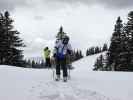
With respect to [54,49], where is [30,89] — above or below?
below

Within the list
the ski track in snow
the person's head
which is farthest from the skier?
the ski track in snow

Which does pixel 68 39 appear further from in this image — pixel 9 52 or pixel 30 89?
pixel 9 52

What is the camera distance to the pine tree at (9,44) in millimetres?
43938

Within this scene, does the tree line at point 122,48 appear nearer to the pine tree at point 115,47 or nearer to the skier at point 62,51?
the pine tree at point 115,47

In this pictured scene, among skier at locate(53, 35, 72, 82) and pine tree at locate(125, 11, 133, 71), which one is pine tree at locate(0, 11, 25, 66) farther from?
skier at locate(53, 35, 72, 82)

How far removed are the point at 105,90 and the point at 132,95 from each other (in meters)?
1.00

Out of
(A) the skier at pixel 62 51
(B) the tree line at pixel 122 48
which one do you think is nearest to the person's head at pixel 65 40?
(A) the skier at pixel 62 51

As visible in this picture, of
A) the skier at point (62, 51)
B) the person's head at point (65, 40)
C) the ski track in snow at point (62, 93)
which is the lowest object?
the ski track in snow at point (62, 93)

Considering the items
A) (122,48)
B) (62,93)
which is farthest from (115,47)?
(62,93)

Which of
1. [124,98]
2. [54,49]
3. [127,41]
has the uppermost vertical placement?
[127,41]

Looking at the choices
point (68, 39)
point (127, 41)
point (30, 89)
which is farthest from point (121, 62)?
point (30, 89)

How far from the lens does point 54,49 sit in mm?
13391

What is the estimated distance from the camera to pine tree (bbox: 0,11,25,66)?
43.9 m

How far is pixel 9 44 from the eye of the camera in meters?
45.0
